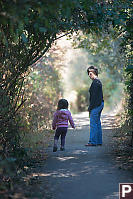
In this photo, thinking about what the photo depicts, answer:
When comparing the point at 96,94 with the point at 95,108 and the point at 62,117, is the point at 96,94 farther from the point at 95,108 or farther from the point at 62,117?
the point at 62,117

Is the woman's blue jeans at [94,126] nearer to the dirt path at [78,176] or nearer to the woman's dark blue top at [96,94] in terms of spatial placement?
the woman's dark blue top at [96,94]

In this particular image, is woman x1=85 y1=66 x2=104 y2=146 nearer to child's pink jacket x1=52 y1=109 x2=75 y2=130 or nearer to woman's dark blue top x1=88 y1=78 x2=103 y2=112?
woman's dark blue top x1=88 y1=78 x2=103 y2=112

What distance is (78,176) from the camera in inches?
275

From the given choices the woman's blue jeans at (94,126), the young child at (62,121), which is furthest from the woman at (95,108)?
the young child at (62,121)

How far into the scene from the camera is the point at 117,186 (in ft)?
20.7

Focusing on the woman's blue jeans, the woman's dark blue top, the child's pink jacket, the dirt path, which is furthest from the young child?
the woman's dark blue top

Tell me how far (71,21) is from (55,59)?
35.0 feet

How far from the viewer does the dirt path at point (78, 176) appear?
5965mm

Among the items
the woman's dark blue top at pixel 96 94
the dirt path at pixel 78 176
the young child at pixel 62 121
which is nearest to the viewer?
the dirt path at pixel 78 176

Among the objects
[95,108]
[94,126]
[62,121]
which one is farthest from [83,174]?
[95,108]

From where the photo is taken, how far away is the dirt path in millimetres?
5965

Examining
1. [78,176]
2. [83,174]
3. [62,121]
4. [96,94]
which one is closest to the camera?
[78,176]

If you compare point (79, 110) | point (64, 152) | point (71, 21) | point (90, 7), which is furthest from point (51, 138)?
point (79, 110)

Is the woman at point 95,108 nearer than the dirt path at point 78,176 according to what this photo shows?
No
